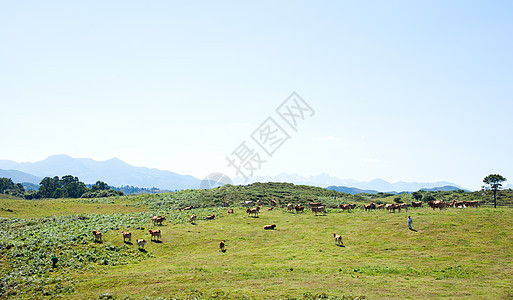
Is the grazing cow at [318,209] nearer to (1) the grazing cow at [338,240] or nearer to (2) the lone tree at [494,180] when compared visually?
(1) the grazing cow at [338,240]

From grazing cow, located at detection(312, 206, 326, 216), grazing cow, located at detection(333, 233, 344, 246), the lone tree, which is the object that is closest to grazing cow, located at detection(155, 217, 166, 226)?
grazing cow, located at detection(312, 206, 326, 216)

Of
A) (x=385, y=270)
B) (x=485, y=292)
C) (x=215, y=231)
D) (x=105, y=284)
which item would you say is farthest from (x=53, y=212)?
(x=485, y=292)

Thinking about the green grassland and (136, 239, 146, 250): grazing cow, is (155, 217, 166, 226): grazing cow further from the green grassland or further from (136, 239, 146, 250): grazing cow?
(136, 239, 146, 250): grazing cow

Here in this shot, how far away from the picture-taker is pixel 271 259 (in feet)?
103

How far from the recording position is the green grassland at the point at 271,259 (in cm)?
2309

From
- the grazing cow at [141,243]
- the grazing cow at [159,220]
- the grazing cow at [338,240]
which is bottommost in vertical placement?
the grazing cow at [141,243]

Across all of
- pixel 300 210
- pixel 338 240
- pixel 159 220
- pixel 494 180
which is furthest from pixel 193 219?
pixel 494 180

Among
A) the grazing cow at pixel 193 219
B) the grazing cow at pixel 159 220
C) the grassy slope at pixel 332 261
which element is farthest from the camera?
the grazing cow at pixel 193 219

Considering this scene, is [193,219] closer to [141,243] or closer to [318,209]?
[141,243]

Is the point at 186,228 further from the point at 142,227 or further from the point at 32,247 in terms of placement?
the point at 32,247

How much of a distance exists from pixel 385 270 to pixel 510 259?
1209 cm

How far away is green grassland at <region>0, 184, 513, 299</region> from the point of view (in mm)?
23094

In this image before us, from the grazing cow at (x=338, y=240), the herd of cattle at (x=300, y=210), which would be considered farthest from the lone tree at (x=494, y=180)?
the grazing cow at (x=338, y=240)

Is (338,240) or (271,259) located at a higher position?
(338,240)
